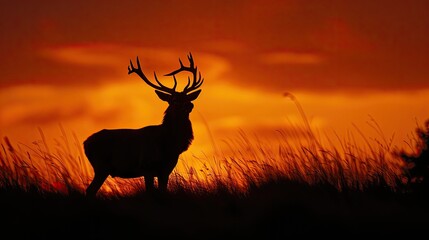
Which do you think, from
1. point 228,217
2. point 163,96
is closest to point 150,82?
point 163,96

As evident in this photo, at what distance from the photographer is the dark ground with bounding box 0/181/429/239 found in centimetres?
657

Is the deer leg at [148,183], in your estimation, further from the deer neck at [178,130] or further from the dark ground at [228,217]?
the dark ground at [228,217]

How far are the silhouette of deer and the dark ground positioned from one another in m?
2.64

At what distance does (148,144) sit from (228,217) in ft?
12.9

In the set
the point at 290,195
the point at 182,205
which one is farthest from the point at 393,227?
the point at 182,205

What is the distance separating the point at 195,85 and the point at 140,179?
2.07 meters

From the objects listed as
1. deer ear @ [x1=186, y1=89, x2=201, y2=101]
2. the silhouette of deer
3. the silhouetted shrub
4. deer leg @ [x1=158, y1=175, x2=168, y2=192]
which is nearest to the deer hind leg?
the silhouette of deer

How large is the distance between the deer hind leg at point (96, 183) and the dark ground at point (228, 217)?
57 cm

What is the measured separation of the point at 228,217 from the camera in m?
7.11

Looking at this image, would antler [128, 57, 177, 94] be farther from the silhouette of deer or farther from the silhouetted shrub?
the silhouetted shrub

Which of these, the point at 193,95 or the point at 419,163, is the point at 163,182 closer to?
the point at 193,95

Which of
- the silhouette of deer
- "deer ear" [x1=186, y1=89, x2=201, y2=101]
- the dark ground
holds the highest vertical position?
"deer ear" [x1=186, y1=89, x2=201, y2=101]

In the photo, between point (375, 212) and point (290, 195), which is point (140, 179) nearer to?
point (290, 195)

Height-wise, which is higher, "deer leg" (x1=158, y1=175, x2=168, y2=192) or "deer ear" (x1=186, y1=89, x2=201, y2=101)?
"deer ear" (x1=186, y1=89, x2=201, y2=101)
